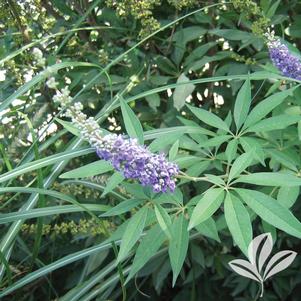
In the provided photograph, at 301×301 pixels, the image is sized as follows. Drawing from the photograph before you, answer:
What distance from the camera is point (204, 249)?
2.51m

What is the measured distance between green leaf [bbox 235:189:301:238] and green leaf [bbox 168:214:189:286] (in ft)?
0.62

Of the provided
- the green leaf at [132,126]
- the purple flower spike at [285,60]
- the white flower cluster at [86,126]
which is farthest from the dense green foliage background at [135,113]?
the white flower cluster at [86,126]

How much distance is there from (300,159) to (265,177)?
0.48 metres

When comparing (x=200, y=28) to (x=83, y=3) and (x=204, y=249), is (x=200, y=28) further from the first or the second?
(x=204, y=249)

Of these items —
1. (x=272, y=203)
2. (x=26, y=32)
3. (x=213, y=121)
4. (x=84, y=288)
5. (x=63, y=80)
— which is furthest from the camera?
(x=63, y=80)

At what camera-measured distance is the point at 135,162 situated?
1181 millimetres

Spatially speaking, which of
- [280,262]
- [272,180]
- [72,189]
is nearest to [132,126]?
[272,180]

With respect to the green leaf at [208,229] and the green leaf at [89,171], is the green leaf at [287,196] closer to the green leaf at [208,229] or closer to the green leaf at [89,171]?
the green leaf at [208,229]

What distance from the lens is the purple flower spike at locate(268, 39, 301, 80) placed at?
1621 millimetres

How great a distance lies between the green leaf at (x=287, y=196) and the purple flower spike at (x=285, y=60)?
324 mm

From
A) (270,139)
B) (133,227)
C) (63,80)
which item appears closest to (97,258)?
(63,80)

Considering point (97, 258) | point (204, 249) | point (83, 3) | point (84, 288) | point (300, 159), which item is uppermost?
point (83, 3)

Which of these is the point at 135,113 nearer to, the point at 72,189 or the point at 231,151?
the point at 72,189

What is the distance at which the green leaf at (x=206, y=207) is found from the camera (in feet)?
3.90
